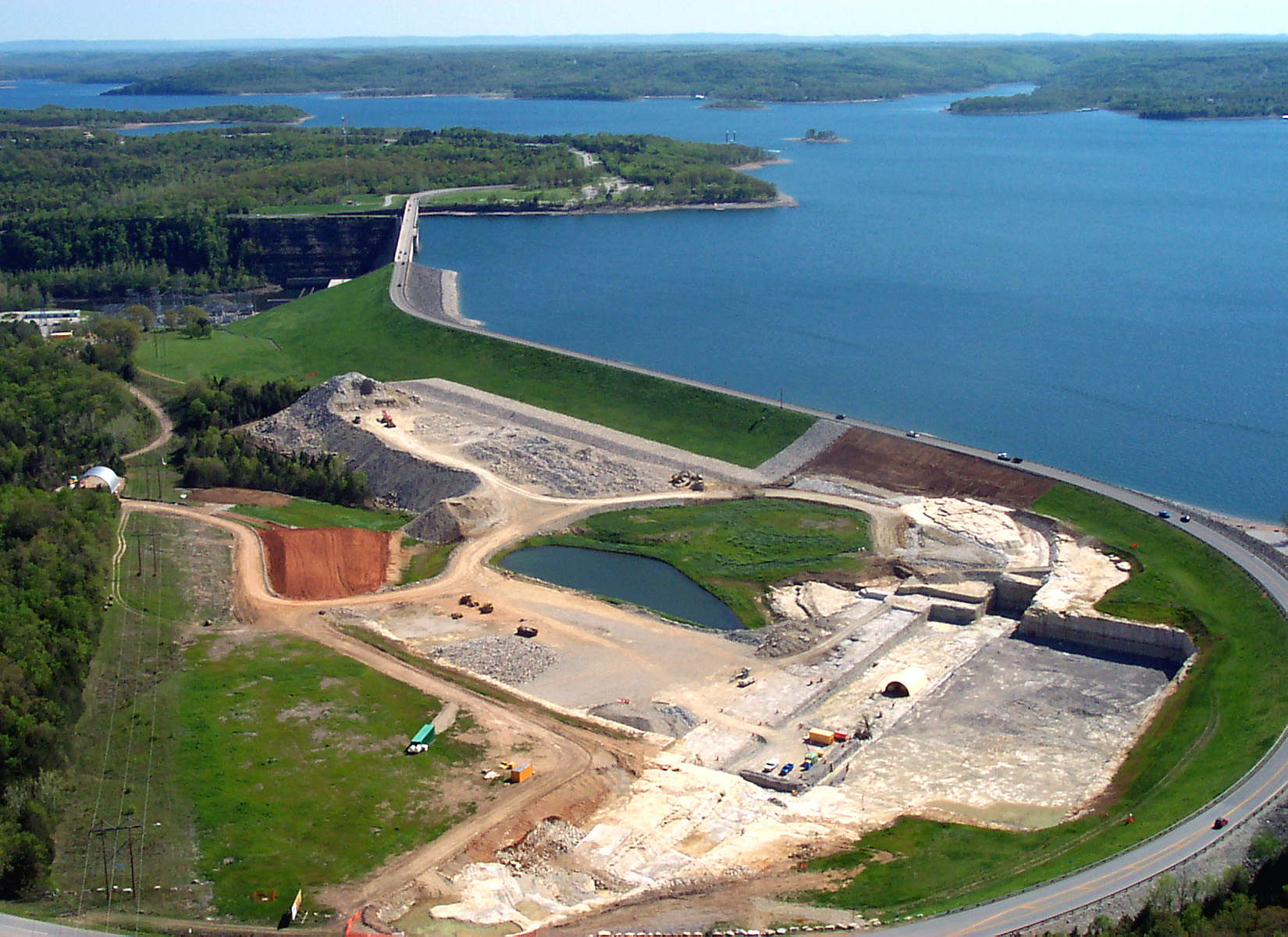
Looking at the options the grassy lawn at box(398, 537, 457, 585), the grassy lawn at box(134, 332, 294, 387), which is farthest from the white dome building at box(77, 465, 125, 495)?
the grassy lawn at box(134, 332, 294, 387)

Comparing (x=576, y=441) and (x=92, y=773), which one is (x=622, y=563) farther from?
(x=92, y=773)

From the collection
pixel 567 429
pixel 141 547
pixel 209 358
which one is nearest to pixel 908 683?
pixel 141 547

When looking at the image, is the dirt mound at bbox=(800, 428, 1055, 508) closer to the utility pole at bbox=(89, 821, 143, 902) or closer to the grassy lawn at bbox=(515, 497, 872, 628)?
the grassy lawn at bbox=(515, 497, 872, 628)

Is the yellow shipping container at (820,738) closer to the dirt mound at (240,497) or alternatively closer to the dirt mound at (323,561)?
the dirt mound at (323,561)

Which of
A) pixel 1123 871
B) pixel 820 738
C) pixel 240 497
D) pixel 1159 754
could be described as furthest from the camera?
pixel 240 497

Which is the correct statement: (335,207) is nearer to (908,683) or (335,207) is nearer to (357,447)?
(357,447)
